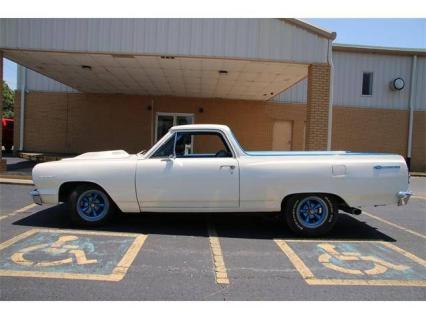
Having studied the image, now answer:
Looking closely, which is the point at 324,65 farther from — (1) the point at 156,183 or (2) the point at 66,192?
(2) the point at 66,192

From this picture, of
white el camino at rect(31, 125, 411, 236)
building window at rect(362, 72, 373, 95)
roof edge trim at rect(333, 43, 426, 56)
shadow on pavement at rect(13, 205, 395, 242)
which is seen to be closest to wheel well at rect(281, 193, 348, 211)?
white el camino at rect(31, 125, 411, 236)

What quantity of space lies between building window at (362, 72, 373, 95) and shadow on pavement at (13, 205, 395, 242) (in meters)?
15.1

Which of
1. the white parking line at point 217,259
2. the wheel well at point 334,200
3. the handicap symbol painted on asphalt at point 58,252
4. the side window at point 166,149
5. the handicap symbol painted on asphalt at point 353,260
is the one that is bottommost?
the handicap symbol painted on asphalt at point 58,252

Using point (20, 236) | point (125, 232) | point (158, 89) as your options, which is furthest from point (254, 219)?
point (158, 89)

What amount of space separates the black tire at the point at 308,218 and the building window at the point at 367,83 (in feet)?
54.3

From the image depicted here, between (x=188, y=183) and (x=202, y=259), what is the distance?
1.49 m

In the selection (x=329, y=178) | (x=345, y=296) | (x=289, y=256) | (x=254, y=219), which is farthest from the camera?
(x=254, y=219)

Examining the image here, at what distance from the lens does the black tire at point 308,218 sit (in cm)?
638

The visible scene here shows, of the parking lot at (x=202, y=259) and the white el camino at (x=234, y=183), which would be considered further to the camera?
the white el camino at (x=234, y=183)

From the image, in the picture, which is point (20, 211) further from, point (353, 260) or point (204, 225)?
point (353, 260)

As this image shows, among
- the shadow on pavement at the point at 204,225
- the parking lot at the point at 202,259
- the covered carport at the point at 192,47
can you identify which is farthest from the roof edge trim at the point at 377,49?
the parking lot at the point at 202,259

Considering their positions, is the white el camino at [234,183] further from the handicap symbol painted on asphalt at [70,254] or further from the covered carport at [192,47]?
the covered carport at [192,47]

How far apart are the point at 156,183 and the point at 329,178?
2.64 m

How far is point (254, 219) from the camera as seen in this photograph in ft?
25.0
